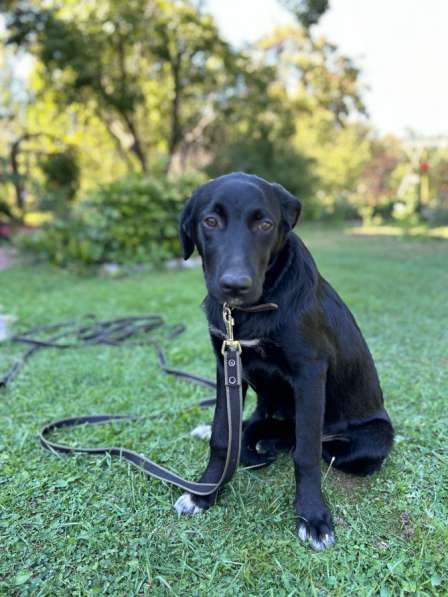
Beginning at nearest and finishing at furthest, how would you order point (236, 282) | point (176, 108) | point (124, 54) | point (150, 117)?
point (236, 282) < point (124, 54) < point (176, 108) < point (150, 117)

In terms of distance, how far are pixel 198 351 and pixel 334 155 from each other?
37.2 meters

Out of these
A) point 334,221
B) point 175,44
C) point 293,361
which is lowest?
point 334,221

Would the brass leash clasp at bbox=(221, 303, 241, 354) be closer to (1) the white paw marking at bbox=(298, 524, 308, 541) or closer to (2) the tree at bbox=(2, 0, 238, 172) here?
(1) the white paw marking at bbox=(298, 524, 308, 541)

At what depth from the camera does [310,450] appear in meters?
1.89

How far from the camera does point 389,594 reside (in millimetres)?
1594

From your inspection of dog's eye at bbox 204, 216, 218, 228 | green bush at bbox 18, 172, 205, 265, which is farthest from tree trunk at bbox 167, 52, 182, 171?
dog's eye at bbox 204, 216, 218, 228

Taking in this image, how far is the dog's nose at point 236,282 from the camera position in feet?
5.41

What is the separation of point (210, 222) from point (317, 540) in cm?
129

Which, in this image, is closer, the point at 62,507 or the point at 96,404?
the point at 62,507

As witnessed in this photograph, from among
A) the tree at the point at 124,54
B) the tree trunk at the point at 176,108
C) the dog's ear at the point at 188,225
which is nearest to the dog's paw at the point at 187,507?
the dog's ear at the point at 188,225

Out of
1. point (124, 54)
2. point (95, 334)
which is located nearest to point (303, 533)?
point (95, 334)

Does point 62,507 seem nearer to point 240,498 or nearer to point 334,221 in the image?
point 240,498

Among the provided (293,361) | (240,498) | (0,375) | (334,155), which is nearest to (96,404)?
(0,375)

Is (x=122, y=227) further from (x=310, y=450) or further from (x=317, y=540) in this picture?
(x=317, y=540)
